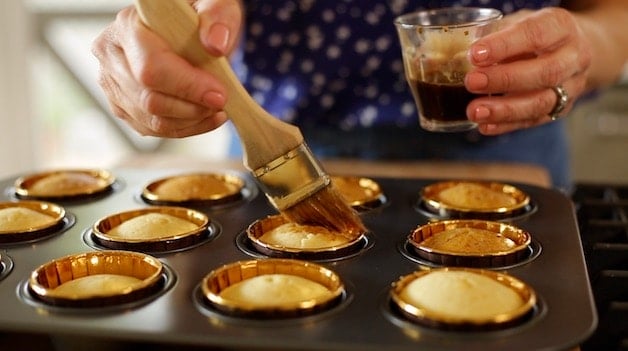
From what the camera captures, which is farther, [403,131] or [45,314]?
[403,131]

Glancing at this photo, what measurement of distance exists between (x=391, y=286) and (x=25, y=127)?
2.01 metres

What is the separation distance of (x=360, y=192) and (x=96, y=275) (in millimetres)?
449

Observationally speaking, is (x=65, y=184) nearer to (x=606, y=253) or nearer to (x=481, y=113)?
(x=481, y=113)

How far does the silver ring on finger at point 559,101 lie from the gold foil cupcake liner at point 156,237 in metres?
0.53

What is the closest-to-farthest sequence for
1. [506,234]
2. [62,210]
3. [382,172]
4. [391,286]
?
1. [391,286]
2. [506,234]
3. [62,210]
4. [382,172]

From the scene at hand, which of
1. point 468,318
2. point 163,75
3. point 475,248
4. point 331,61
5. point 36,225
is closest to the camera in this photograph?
point 468,318

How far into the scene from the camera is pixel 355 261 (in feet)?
3.39

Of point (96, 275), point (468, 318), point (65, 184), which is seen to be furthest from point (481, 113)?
point (65, 184)

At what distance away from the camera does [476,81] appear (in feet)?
3.69

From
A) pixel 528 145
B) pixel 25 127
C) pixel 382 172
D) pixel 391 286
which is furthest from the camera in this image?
pixel 25 127

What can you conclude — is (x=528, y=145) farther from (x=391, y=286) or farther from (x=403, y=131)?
(x=391, y=286)

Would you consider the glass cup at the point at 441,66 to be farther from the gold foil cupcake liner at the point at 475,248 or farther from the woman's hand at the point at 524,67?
the gold foil cupcake liner at the point at 475,248

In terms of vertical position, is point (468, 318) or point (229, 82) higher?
point (229, 82)

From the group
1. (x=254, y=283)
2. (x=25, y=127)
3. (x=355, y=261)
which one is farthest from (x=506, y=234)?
(x=25, y=127)
